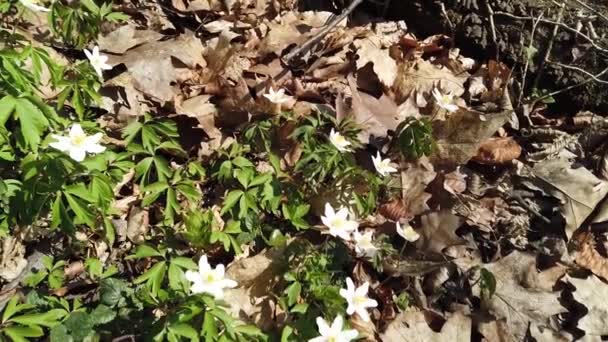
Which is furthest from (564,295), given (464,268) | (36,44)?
(36,44)

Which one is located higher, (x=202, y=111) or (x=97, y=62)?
(x=97, y=62)

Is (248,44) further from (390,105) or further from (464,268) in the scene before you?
(464,268)

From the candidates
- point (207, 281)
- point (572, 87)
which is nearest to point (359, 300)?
point (207, 281)

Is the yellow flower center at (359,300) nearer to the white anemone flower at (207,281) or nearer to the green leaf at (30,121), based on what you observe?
the white anemone flower at (207,281)

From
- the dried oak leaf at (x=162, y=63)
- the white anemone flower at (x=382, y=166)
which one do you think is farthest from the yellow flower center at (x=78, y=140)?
the white anemone flower at (x=382, y=166)

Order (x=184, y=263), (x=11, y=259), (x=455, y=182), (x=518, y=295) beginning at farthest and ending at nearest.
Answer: (x=455, y=182)
(x=518, y=295)
(x=11, y=259)
(x=184, y=263)

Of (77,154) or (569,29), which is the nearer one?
(77,154)

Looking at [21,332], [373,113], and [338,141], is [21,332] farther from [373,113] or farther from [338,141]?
[373,113]

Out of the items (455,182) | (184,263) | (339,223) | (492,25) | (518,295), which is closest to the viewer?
(184,263)
